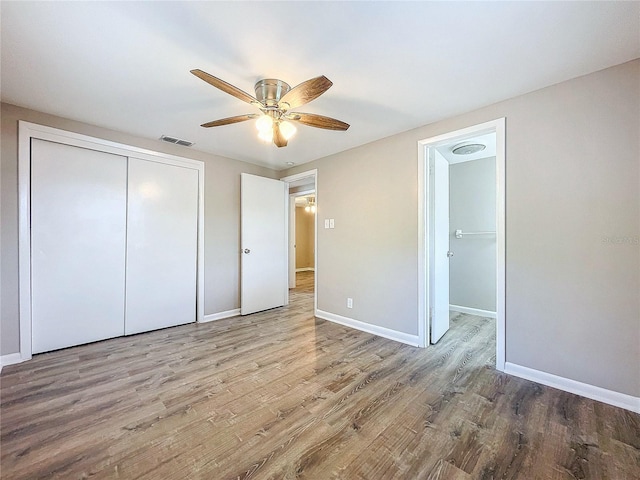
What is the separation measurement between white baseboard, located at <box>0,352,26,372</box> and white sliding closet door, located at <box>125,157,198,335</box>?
82 centimetres

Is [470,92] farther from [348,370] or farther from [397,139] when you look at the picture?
[348,370]

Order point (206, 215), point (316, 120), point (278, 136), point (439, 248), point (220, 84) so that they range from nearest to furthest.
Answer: point (220, 84) → point (316, 120) → point (278, 136) → point (439, 248) → point (206, 215)

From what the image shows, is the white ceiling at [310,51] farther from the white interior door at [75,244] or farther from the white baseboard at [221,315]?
the white baseboard at [221,315]

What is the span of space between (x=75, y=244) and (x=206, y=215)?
1387mm

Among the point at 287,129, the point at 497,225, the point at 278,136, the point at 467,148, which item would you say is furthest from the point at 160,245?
the point at 467,148

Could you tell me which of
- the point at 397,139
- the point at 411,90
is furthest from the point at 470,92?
the point at 397,139

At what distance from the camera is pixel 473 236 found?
13.8 ft

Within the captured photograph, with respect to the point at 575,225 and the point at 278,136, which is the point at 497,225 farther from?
the point at 278,136

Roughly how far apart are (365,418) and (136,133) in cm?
361

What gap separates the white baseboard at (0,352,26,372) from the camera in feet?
7.72

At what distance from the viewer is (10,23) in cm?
146

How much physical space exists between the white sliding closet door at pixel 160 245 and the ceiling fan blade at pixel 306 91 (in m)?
2.19

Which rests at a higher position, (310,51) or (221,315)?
(310,51)

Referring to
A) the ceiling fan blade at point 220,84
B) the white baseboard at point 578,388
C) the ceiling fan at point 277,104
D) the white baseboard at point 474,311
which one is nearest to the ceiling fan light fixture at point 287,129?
the ceiling fan at point 277,104
